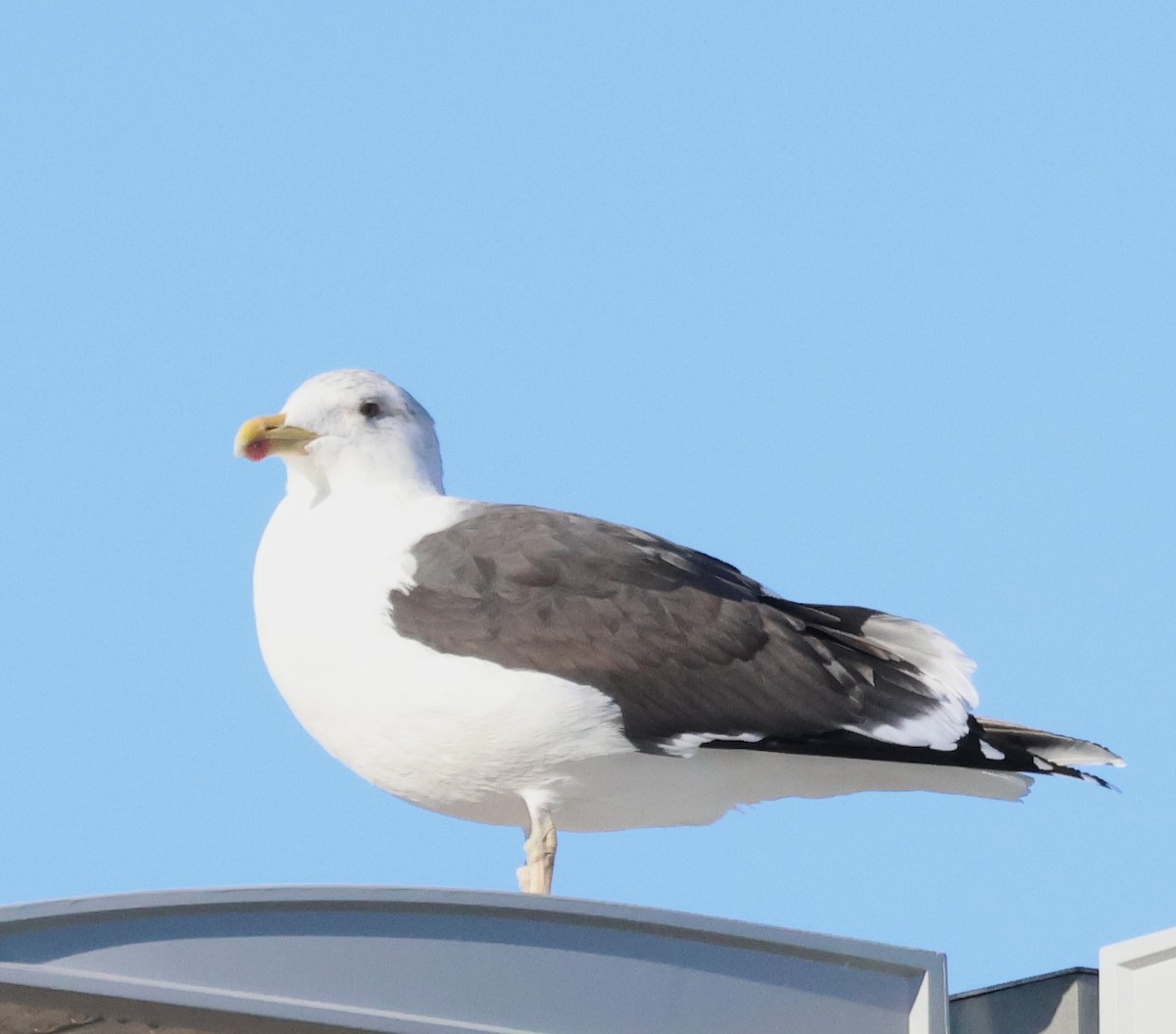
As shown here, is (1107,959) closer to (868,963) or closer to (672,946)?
(868,963)

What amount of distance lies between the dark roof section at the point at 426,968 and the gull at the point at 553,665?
1.65m

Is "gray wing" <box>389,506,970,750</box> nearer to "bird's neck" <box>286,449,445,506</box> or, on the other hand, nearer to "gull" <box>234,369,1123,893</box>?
"gull" <box>234,369,1123,893</box>

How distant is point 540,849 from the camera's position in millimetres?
9570

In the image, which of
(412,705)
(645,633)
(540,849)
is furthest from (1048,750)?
(412,705)

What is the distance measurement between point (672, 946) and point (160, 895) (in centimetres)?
184

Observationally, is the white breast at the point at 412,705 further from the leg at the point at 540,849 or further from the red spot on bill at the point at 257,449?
the red spot on bill at the point at 257,449

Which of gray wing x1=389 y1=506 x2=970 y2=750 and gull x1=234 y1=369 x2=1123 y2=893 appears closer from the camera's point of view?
gull x1=234 y1=369 x2=1123 y2=893

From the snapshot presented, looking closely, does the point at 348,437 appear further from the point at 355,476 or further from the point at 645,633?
the point at 645,633

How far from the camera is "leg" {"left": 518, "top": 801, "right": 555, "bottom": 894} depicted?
9547 millimetres

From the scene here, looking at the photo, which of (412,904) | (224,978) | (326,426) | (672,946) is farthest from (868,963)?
(326,426)

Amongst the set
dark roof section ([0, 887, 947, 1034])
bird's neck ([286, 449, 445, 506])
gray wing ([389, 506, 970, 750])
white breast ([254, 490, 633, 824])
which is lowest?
dark roof section ([0, 887, 947, 1034])

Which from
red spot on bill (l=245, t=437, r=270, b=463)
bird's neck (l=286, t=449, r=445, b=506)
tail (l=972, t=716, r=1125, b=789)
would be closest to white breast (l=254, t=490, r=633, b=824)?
bird's neck (l=286, t=449, r=445, b=506)

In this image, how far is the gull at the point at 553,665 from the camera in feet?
31.2

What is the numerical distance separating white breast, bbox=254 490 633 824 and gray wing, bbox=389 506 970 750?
11 centimetres
